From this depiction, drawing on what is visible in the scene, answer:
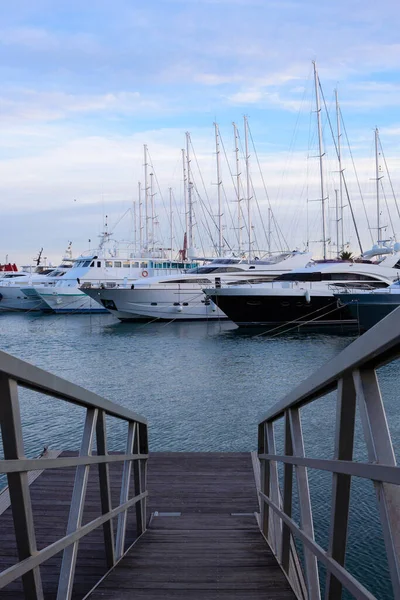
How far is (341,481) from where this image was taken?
1.90 meters

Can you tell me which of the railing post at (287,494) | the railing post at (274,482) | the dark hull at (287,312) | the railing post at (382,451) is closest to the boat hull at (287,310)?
Answer: the dark hull at (287,312)

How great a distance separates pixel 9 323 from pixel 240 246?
17.0 m

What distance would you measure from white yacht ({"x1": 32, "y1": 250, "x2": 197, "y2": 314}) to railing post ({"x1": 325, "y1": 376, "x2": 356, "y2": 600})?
150ft

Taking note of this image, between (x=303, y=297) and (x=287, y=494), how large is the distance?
96.2 ft

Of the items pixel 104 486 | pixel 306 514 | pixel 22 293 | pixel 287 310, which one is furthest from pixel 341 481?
pixel 22 293

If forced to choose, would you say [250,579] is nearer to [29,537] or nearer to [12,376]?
[29,537]

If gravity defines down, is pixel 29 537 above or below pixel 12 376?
below

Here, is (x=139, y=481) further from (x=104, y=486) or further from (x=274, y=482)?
(x=104, y=486)

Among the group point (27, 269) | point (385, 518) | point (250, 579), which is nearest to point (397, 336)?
point (385, 518)

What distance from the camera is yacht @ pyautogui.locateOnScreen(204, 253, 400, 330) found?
32.1m

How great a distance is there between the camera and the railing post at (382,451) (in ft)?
4.62

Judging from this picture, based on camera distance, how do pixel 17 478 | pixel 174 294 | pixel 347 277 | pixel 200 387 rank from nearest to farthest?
1. pixel 17 478
2. pixel 200 387
3. pixel 347 277
4. pixel 174 294

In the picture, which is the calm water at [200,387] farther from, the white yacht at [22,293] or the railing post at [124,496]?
the white yacht at [22,293]

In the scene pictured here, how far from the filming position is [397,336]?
1.33 metres
